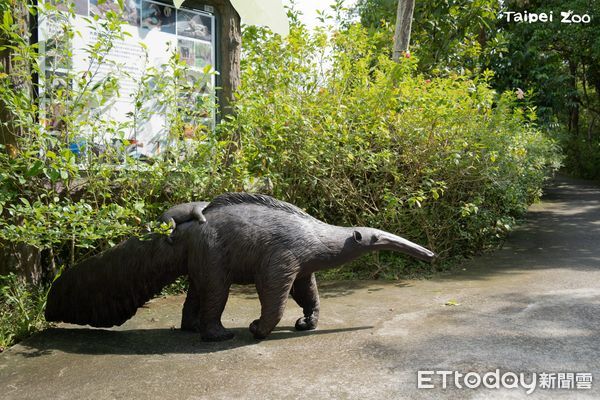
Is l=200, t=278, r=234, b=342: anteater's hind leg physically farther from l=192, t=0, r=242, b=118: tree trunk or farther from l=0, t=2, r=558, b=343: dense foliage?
l=192, t=0, r=242, b=118: tree trunk

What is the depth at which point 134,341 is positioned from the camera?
4.25 meters

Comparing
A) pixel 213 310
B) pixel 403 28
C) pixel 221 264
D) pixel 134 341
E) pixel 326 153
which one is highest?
pixel 403 28

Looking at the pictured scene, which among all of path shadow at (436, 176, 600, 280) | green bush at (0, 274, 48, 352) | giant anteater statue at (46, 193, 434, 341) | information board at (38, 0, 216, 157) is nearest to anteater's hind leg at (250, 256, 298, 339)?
giant anteater statue at (46, 193, 434, 341)

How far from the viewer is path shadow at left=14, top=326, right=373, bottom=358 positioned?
4008 mm

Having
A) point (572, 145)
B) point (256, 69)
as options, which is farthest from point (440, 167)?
point (572, 145)

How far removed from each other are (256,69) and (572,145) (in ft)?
65.4

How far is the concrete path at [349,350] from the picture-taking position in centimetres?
324

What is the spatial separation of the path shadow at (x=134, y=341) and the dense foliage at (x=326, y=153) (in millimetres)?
493

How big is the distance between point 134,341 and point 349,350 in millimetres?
1607

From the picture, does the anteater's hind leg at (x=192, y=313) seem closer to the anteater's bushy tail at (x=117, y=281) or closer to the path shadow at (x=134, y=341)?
the path shadow at (x=134, y=341)

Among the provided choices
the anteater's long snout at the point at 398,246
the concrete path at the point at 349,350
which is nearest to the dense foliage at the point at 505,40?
the concrete path at the point at 349,350

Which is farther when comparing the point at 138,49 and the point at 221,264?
the point at 138,49

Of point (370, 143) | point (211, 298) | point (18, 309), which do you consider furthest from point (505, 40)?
point (18, 309)

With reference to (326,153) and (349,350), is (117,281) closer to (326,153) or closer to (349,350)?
(349,350)
